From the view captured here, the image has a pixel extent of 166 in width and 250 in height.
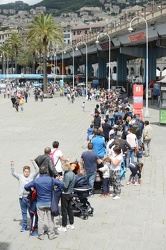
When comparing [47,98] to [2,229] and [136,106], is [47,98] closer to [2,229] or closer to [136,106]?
[136,106]

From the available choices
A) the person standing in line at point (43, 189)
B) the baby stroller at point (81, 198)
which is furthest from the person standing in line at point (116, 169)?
the person standing in line at point (43, 189)

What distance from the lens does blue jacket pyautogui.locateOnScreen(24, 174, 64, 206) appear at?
9047mm

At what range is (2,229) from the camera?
1016cm

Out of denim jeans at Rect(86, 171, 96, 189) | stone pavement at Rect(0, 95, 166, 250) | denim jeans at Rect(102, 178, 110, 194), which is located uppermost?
denim jeans at Rect(86, 171, 96, 189)

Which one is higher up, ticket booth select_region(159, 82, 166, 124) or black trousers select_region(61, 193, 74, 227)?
ticket booth select_region(159, 82, 166, 124)

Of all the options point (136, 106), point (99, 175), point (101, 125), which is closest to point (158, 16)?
point (136, 106)

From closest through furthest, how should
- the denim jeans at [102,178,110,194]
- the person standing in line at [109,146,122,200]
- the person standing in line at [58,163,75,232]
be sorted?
the person standing in line at [58,163,75,232]
the person standing in line at [109,146,122,200]
the denim jeans at [102,178,110,194]

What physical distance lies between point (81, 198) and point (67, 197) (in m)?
0.76

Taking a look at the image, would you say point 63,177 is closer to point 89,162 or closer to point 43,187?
point 43,187

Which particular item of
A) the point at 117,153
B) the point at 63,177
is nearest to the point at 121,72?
the point at 117,153

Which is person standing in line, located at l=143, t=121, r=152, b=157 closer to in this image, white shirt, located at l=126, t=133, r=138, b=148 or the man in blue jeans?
white shirt, located at l=126, t=133, r=138, b=148

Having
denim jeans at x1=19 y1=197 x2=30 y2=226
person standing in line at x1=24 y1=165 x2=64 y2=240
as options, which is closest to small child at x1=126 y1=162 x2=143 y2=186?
denim jeans at x1=19 y1=197 x2=30 y2=226

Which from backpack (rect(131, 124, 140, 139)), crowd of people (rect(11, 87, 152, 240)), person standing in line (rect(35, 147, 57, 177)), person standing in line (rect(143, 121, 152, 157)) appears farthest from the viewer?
person standing in line (rect(143, 121, 152, 157))

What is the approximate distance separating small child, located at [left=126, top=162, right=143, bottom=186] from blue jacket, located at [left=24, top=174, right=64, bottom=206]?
4.49m
